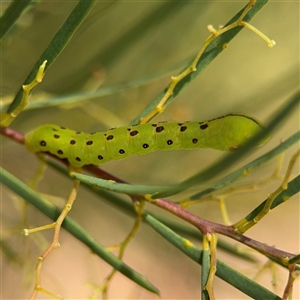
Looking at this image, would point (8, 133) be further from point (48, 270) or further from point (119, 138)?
point (48, 270)

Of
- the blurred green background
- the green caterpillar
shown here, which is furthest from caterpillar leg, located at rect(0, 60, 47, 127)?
the blurred green background

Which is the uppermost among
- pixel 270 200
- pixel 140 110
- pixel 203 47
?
pixel 140 110

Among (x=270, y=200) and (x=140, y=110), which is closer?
(x=270, y=200)

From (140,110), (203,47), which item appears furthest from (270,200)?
(140,110)

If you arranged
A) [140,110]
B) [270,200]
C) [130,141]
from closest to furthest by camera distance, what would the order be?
[270,200], [130,141], [140,110]

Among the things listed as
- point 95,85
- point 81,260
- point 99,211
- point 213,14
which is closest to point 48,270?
point 81,260

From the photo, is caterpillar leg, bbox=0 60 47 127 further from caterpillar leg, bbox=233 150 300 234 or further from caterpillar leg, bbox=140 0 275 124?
caterpillar leg, bbox=233 150 300 234

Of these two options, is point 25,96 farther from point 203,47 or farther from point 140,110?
point 140,110
